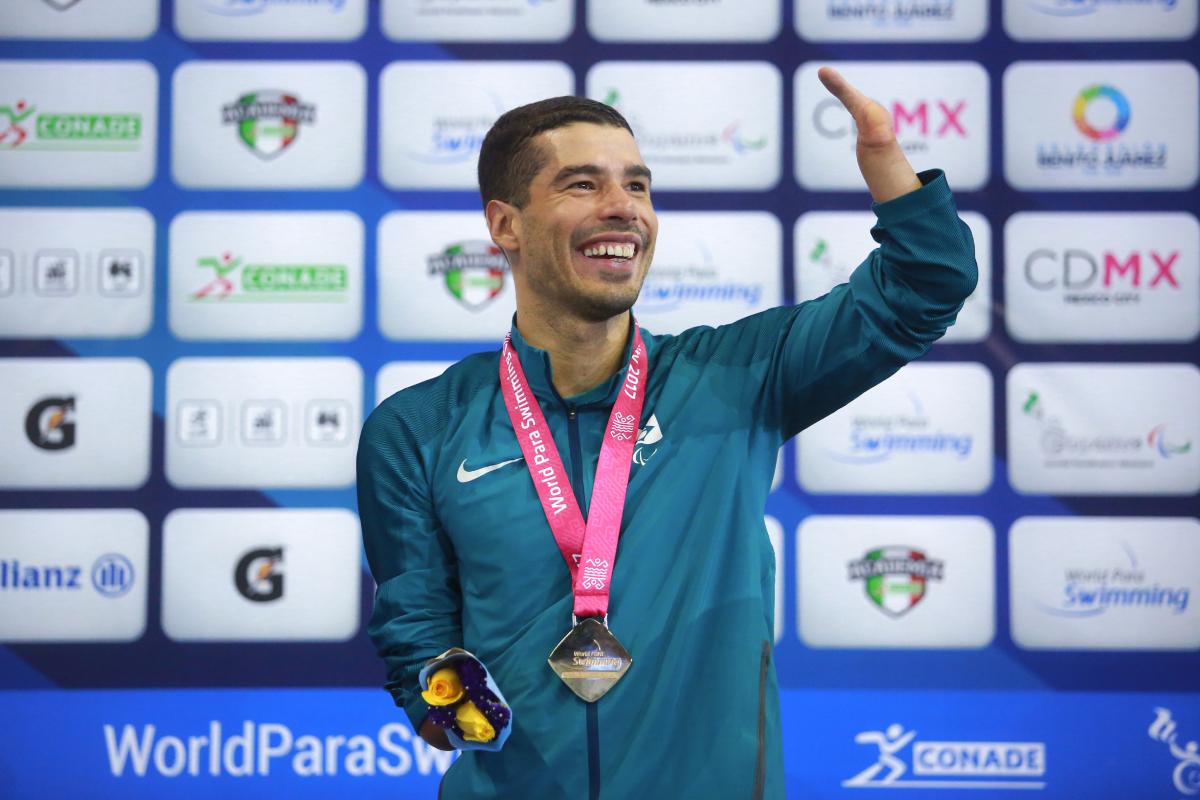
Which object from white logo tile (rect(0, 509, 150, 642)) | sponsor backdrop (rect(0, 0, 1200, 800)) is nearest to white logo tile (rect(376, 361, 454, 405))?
sponsor backdrop (rect(0, 0, 1200, 800))

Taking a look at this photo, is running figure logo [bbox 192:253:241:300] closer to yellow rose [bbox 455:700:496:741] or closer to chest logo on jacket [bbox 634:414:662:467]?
chest logo on jacket [bbox 634:414:662:467]

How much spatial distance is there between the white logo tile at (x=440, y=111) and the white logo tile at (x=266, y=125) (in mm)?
93

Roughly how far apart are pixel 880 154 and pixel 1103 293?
222 centimetres

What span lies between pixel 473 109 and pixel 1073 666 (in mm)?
2374

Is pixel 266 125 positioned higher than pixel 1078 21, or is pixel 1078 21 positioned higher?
pixel 1078 21

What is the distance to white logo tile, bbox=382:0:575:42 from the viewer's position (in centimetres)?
323

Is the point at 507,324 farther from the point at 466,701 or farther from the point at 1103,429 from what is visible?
the point at 466,701

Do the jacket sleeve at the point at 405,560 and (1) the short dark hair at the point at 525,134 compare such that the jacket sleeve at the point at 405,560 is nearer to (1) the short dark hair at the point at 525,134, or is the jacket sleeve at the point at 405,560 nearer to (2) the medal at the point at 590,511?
(2) the medal at the point at 590,511

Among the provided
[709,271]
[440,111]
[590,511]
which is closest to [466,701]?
[590,511]

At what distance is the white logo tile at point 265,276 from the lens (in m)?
3.18

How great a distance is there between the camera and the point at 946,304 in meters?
1.28

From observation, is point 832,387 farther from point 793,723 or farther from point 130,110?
point 130,110

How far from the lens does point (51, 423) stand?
125 inches

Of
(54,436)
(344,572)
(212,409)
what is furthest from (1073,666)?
(54,436)
